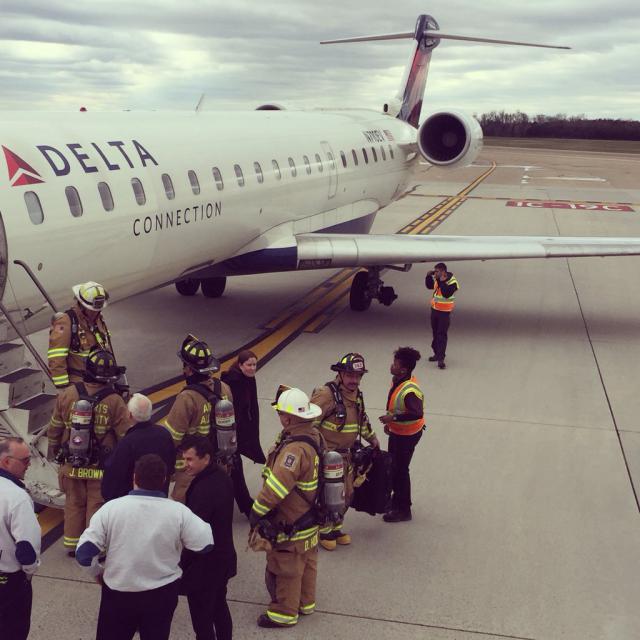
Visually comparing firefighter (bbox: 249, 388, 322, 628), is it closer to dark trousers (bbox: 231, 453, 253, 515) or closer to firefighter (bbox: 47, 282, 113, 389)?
dark trousers (bbox: 231, 453, 253, 515)

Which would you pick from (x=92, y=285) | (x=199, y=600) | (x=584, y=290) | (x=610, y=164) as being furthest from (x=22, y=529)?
(x=610, y=164)

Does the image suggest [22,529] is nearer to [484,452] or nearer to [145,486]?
[145,486]

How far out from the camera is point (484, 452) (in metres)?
9.22

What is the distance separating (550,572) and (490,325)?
8.56m

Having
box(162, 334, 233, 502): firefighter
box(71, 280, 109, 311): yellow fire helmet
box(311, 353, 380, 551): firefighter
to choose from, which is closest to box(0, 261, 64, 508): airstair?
box(71, 280, 109, 311): yellow fire helmet

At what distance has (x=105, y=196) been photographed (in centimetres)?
956

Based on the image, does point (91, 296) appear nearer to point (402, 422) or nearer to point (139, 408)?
point (139, 408)

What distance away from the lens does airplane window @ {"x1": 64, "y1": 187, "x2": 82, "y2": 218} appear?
9.04 meters

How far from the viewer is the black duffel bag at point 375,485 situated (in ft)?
22.1

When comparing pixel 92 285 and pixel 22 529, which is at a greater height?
pixel 92 285

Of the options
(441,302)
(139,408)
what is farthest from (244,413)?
(441,302)

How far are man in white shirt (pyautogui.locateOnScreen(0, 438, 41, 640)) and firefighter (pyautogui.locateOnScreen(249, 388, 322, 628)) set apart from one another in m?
1.47

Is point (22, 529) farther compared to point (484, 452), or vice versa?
point (484, 452)

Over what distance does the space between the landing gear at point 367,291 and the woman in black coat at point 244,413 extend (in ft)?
27.2
